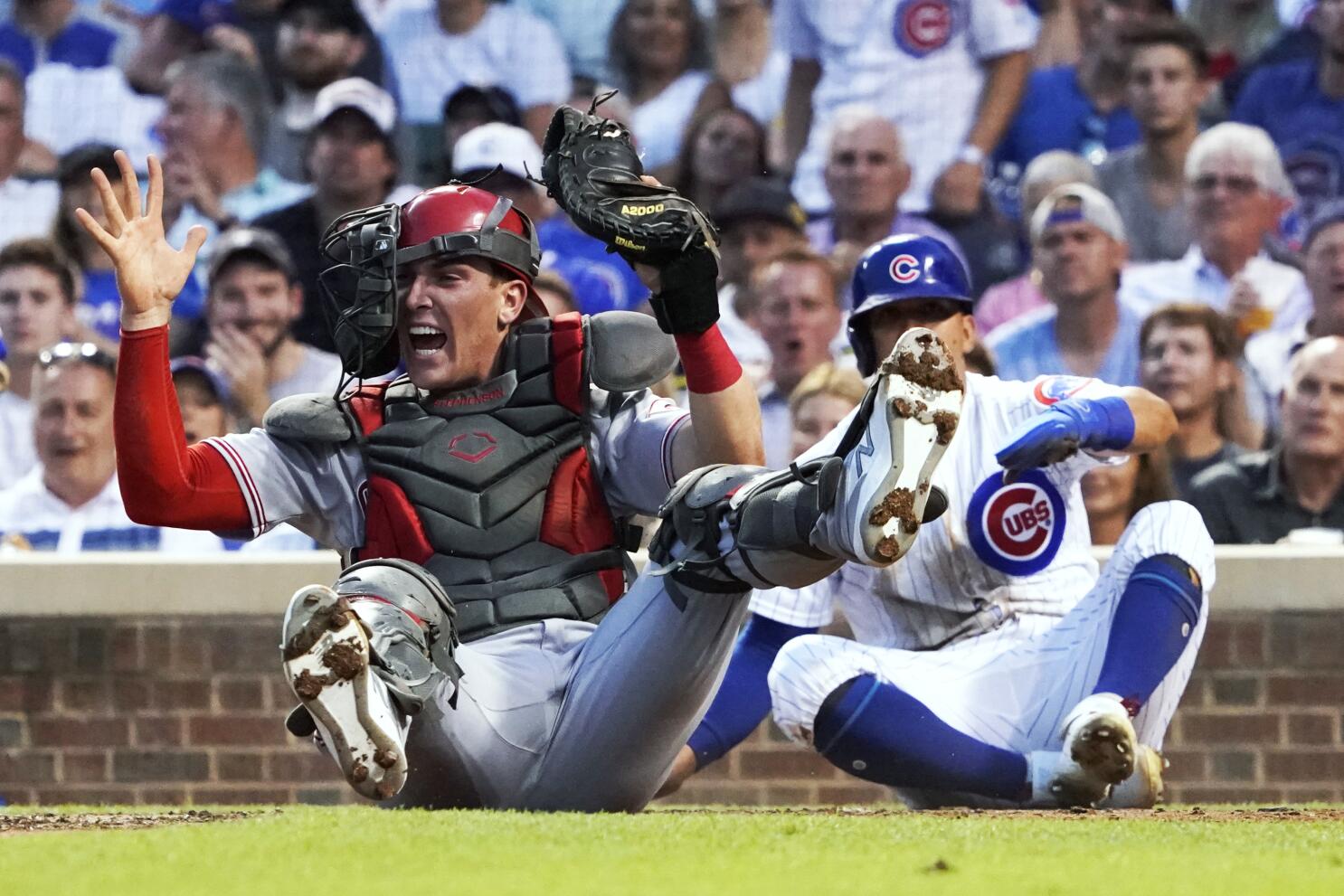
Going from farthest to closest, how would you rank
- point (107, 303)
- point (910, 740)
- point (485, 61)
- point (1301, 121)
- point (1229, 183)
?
point (485, 61) < point (107, 303) < point (1301, 121) < point (1229, 183) < point (910, 740)

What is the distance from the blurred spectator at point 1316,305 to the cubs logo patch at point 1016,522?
2636 millimetres

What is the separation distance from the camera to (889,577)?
4.66 m

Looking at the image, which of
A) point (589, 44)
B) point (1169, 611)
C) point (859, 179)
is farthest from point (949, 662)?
point (589, 44)

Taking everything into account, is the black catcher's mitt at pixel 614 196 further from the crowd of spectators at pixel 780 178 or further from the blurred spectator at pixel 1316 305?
the blurred spectator at pixel 1316 305

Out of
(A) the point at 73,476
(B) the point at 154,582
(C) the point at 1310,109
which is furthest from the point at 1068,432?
(A) the point at 73,476

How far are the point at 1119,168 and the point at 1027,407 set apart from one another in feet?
10.2

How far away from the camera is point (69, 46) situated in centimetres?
852

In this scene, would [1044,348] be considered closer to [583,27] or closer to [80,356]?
[583,27]

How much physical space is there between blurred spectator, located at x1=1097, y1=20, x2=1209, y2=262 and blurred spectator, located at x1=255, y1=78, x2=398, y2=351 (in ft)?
9.30

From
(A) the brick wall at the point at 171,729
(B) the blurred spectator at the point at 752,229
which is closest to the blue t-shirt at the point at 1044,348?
(B) the blurred spectator at the point at 752,229

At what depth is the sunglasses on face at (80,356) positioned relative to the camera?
7.46 metres

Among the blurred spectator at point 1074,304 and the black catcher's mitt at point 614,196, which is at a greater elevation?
the black catcher's mitt at point 614,196

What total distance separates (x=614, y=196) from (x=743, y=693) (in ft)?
4.65

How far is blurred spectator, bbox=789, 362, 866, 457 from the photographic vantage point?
6.62 meters
